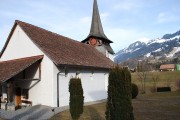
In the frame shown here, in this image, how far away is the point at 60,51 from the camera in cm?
2600

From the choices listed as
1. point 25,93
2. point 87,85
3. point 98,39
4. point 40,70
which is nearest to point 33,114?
point 40,70

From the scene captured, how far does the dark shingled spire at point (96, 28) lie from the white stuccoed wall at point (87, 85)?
39.1 ft

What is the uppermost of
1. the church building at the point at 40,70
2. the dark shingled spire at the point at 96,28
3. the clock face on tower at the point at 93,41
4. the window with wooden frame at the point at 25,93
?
the dark shingled spire at the point at 96,28

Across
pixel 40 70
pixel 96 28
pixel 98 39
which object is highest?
pixel 96 28

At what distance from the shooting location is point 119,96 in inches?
487

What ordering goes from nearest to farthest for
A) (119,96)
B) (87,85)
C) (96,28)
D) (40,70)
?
1. (119,96)
2. (40,70)
3. (87,85)
4. (96,28)

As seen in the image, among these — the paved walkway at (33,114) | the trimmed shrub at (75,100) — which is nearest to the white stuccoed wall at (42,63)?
the paved walkway at (33,114)

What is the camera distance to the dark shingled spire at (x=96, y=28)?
43094mm

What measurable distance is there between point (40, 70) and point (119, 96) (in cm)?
1272

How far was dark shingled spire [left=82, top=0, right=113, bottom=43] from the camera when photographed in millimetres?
43094

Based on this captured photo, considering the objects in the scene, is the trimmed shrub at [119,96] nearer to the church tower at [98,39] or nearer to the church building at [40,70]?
the church building at [40,70]

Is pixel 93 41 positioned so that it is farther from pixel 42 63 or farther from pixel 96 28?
pixel 42 63

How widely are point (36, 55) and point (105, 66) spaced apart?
10.5 m

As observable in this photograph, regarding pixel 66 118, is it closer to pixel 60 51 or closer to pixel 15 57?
pixel 60 51
